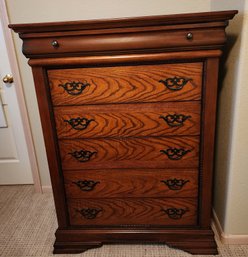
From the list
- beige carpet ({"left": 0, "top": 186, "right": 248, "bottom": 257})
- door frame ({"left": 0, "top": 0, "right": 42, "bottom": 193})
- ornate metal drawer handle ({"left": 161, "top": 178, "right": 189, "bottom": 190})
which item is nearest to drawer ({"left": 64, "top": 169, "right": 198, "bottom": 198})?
ornate metal drawer handle ({"left": 161, "top": 178, "right": 189, "bottom": 190})

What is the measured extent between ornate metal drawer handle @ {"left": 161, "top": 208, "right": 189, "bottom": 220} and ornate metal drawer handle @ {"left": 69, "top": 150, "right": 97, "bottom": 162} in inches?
20.4

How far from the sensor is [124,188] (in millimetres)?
1362

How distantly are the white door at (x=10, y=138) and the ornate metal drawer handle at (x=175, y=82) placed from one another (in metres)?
1.27

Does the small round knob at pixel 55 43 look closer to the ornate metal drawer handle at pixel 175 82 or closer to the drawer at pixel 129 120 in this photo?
the drawer at pixel 129 120

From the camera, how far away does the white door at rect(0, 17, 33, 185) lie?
6.25 feet

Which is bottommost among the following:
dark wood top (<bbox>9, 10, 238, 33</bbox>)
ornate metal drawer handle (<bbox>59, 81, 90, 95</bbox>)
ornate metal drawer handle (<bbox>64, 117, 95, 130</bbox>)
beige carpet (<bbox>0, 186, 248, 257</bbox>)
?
beige carpet (<bbox>0, 186, 248, 257</bbox>)

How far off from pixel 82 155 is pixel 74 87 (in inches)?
14.1

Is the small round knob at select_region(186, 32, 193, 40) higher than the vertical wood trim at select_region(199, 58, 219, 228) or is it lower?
higher

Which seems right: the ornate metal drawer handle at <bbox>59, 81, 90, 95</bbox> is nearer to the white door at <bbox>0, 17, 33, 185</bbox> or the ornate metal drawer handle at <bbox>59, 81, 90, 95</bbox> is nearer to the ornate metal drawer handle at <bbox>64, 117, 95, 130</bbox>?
the ornate metal drawer handle at <bbox>64, 117, 95, 130</bbox>

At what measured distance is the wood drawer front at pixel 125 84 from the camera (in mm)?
1143

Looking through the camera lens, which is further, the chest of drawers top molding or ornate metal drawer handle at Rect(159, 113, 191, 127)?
ornate metal drawer handle at Rect(159, 113, 191, 127)

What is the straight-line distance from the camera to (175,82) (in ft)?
3.78

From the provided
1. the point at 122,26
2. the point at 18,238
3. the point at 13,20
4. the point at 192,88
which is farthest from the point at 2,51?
the point at 192,88

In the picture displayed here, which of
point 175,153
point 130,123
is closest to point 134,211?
point 175,153
